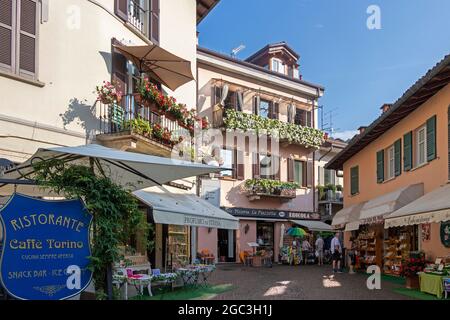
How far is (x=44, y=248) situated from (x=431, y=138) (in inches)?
493

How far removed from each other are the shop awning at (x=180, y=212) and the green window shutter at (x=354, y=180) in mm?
11181

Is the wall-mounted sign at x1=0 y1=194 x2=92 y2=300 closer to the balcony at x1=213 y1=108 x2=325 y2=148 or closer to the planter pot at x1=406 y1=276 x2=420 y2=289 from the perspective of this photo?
the planter pot at x1=406 y1=276 x2=420 y2=289

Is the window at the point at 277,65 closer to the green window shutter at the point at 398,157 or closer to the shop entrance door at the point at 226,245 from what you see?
the shop entrance door at the point at 226,245

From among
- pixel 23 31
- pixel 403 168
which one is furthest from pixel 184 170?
pixel 403 168

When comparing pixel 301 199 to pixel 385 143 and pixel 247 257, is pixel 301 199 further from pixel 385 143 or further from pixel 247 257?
pixel 385 143

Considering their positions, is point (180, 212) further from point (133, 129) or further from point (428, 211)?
point (428, 211)

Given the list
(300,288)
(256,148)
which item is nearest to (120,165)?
(300,288)

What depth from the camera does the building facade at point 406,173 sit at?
13438 millimetres

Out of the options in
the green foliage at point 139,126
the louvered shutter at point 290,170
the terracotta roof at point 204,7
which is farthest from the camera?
the louvered shutter at point 290,170

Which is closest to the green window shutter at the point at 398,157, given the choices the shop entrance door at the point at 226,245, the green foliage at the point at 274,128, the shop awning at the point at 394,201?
the shop awning at the point at 394,201

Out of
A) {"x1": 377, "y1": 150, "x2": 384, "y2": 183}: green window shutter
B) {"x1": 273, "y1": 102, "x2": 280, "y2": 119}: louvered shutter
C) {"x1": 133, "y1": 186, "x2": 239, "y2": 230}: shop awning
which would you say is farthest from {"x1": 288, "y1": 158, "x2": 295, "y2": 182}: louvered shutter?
{"x1": 133, "y1": 186, "x2": 239, "y2": 230}: shop awning

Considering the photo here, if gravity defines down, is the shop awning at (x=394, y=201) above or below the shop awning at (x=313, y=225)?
above

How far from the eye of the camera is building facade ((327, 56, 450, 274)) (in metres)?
13.4
